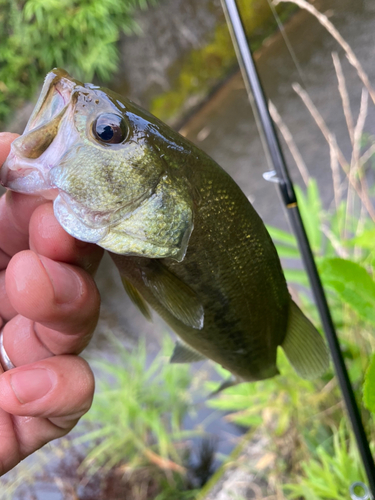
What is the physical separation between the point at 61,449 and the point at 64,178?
4.84 ft

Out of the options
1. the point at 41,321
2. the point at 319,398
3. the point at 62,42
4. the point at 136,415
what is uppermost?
the point at 62,42

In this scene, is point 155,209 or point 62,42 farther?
point 62,42

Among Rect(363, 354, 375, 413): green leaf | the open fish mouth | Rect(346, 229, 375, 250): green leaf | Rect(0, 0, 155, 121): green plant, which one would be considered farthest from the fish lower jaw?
Rect(0, 0, 155, 121): green plant

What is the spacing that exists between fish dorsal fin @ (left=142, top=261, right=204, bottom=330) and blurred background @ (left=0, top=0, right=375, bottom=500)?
263 millimetres

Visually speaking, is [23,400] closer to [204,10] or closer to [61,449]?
[61,449]

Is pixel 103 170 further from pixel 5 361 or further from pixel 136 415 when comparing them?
pixel 136 415

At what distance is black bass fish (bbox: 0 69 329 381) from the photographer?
0.39 meters

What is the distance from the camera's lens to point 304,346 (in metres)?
0.58

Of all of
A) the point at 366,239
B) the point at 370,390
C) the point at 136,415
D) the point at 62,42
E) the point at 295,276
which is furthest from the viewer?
the point at 62,42

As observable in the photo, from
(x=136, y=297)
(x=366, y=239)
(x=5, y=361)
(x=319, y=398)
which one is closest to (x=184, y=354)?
(x=136, y=297)

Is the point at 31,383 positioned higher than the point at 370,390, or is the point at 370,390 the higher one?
the point at 370,390

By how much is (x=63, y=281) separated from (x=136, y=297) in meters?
0.13

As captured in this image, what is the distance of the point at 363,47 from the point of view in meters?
1.27

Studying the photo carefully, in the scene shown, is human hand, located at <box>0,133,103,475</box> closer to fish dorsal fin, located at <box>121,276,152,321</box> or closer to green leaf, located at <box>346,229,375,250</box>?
fish dorsal fin, located at <box>121,276,152,321</box>
